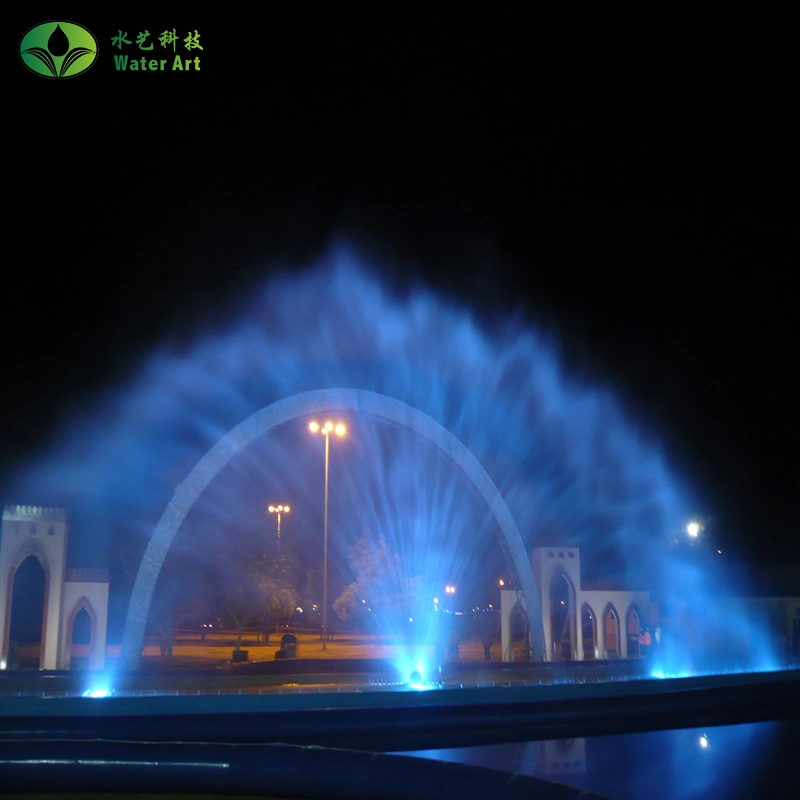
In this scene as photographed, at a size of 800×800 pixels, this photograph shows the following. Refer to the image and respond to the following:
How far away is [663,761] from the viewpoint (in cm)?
1061

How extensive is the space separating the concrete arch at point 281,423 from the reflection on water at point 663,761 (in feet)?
37.6

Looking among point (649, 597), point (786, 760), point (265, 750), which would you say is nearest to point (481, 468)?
point (649, 597)

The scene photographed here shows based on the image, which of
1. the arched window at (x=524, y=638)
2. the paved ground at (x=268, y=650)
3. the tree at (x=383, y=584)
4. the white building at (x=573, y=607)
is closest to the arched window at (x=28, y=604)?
the paved ground at (x=268, y=650)

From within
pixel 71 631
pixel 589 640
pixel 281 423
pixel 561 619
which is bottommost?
pixel 589 640

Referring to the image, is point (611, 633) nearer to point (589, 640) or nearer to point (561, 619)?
point (589, 640)

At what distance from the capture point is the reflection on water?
915 cm

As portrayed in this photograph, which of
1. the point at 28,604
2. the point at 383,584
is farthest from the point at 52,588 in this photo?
the point at 383,584

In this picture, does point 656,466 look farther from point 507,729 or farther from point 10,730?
point 10,730

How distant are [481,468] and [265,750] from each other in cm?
1692

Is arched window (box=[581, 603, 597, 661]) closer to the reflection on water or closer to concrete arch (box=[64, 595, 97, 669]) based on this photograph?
the reflection on water

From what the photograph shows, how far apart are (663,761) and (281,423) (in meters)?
15.7

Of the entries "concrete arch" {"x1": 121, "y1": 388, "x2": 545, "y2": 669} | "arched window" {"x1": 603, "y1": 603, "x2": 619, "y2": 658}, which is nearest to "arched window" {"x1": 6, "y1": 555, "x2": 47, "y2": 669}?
"concrete arch" {"x1": 121, "y1": 388, "x2": 545, "y2": 669}

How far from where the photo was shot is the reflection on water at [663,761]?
360 inches

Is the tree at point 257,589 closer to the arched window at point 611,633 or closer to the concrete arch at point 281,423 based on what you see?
the concrete arch at point 281,423
